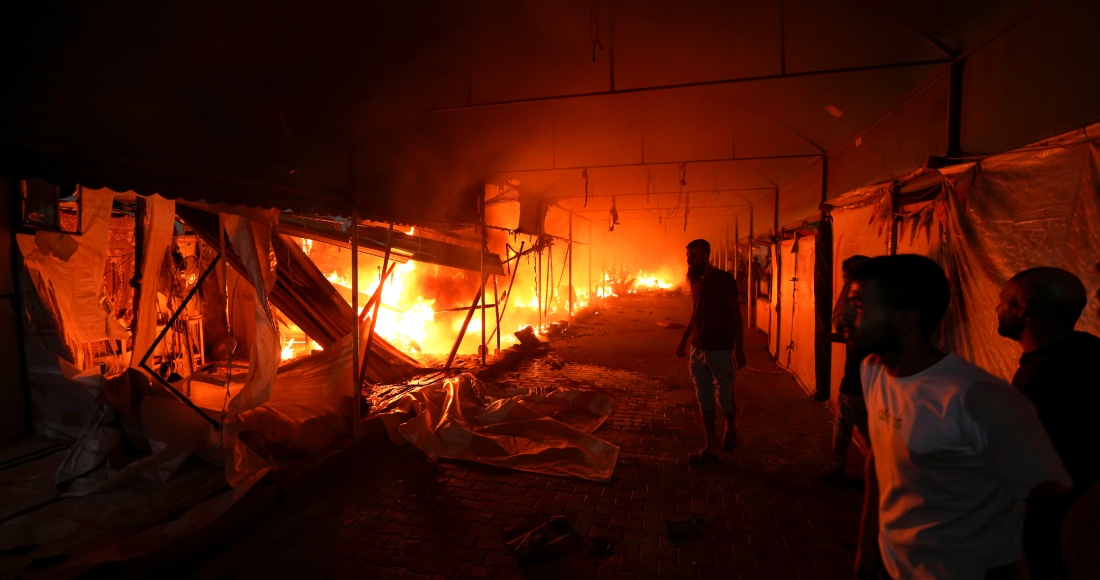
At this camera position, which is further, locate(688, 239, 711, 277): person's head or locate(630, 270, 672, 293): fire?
locate(630, 270, 672, 293): fire

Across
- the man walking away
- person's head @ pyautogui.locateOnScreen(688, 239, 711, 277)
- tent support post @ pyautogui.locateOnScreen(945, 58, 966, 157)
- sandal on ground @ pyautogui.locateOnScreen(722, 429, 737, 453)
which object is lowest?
sandal on ground @ pyautogui.locateOnScreen(722, 429, 737, 453)

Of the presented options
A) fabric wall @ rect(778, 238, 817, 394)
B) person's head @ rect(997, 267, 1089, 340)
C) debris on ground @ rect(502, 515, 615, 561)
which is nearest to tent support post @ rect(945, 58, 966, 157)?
person's head @ rect(997, 267, 1089, 340)

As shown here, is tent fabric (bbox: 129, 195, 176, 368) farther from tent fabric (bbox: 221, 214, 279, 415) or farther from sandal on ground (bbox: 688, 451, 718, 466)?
sandal on ground (bbox: 688, 451, 718, 466)

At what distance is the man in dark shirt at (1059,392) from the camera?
75.9 inches

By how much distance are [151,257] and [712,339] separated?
6653 mm

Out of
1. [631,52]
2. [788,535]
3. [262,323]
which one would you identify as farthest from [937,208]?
[262,323]

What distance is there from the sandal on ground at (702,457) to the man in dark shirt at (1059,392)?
3.32 metres

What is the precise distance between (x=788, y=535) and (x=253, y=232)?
5805mm

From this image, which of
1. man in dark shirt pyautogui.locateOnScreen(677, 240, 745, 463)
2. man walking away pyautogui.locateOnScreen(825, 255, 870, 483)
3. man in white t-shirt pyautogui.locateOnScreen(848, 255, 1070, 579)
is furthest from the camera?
man in dark shirt pyautogui.locateOnScreen(677, 240, 745, 463)

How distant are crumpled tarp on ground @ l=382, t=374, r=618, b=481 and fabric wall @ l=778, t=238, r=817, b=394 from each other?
384cm

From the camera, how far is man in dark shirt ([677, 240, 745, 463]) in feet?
16.6

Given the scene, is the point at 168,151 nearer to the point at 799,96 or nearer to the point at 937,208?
the point at 937,208

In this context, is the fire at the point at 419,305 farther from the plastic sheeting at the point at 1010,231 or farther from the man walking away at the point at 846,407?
the plastic sheeting at the point at 1010,231

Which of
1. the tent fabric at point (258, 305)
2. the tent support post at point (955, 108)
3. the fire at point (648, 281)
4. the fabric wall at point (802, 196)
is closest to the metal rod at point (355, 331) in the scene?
the tent fabric at point (258, 305)
